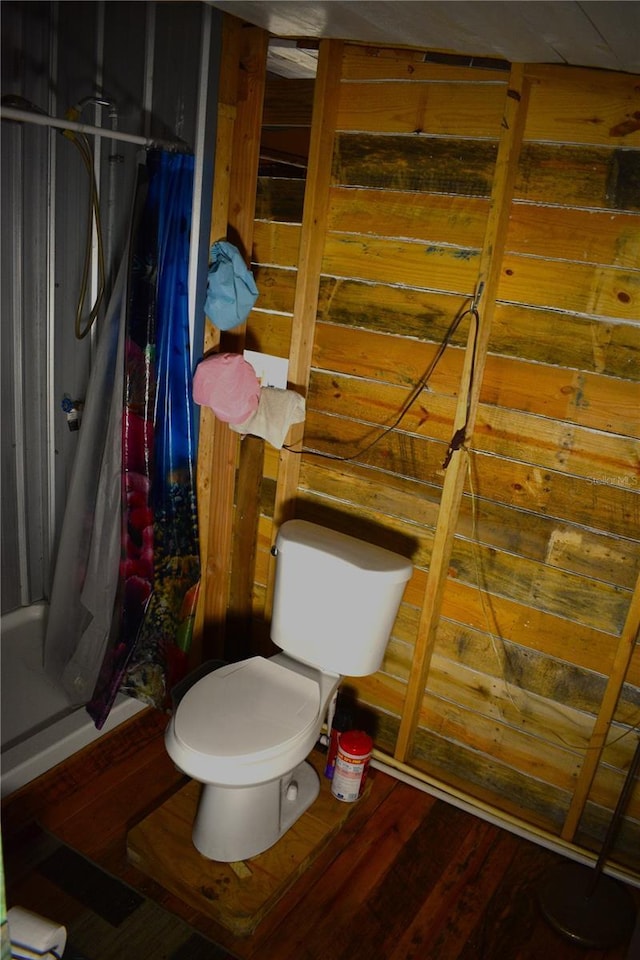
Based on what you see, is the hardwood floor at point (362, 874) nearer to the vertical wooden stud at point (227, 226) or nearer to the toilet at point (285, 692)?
the toilet at point (285, 692)

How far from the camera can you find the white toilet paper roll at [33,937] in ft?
3.73

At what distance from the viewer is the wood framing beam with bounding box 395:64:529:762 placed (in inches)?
74.5

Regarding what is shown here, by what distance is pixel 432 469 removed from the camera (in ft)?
7.33

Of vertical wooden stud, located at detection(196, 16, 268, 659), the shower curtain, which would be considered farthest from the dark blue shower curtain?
vertical wooden stud, located at detection(196, 16, 268, 659)

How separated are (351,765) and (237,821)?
1.32 ft

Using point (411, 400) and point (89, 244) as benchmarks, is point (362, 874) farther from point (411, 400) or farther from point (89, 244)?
point (89, 244)

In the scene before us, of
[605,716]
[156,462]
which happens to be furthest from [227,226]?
[605,716]

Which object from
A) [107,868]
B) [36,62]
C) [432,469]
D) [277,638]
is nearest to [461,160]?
[432,469]

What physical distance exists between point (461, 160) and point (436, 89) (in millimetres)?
208

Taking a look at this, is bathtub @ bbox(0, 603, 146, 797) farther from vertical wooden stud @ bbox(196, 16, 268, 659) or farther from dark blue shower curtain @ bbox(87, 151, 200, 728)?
vertical wooden stud @ bbox(196, 16, 268, 659)

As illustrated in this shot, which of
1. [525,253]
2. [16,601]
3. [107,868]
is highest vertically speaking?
[525,253]

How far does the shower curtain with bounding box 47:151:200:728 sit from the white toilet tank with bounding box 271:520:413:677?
0.43 meters

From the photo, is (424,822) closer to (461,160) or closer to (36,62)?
(461,160)

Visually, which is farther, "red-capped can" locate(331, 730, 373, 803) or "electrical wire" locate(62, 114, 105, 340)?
"red-capped can" locate(331, 730, 373, 803)
